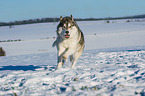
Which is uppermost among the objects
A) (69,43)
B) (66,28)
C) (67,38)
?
(66,28)

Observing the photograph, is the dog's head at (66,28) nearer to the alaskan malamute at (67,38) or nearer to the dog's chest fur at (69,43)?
the alaskan malamute at (67,38)

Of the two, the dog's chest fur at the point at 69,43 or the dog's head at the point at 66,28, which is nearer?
the dog's head at the point at 66,28

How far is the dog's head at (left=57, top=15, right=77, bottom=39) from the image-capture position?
671 centimetres

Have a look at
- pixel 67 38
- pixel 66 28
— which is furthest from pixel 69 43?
pixel 66 28

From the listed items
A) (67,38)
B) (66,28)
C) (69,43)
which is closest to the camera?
(66,28)

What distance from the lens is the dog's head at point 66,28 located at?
264 inches

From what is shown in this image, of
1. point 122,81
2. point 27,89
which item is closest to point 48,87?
point 27,89

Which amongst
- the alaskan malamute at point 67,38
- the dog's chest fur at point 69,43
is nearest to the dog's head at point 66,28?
the alaskan malamute at point 67,38

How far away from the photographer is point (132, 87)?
182 inches

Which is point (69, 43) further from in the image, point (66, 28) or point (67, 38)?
Answer: point (66, 28)

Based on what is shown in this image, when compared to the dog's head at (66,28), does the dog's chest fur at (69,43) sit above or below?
below

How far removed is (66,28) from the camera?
6699mm

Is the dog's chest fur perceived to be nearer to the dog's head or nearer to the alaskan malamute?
the alaskan malamute

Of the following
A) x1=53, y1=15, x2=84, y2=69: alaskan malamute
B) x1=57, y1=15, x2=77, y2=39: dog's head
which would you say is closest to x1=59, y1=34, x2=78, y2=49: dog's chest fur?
x1=53, y1=15, x2=84, y2=69: alaskan malamute
